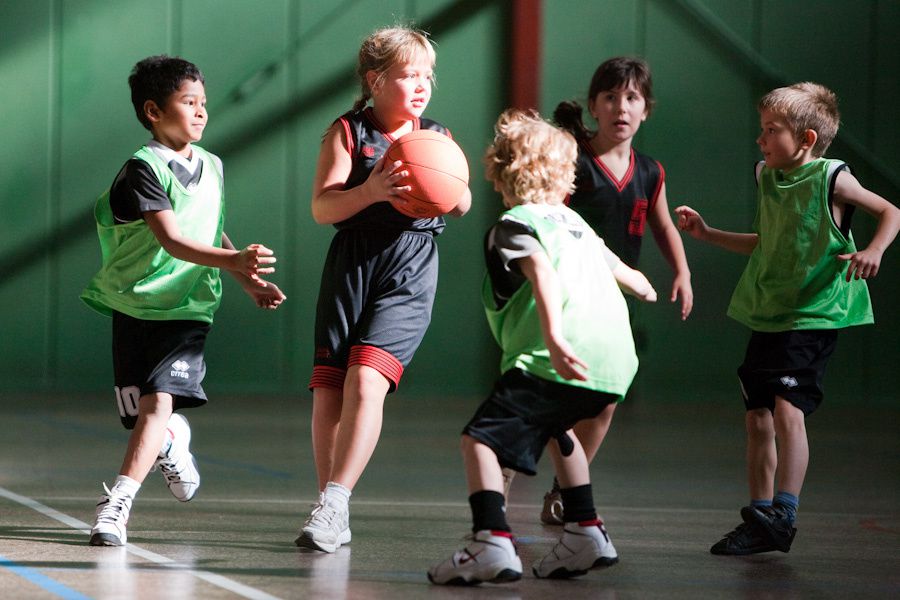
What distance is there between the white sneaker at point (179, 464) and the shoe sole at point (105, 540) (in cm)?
40

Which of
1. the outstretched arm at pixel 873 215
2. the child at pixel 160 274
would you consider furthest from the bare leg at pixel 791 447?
the child at pixel 160 274

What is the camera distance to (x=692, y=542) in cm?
355

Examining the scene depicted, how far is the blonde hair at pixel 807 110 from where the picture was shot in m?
3.52

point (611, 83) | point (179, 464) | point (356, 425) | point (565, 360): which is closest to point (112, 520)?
point (179, 464)

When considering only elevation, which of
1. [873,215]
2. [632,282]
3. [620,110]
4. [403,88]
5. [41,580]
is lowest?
[41,580]

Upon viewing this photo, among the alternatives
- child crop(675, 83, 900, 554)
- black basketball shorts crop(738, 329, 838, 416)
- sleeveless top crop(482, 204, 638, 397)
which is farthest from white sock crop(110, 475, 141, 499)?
black basketball shorts crop(738, 329, 838, 416)

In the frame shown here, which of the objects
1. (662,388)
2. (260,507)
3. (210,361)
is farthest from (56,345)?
(260,507)

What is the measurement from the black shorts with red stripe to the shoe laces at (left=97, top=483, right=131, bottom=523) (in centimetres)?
56

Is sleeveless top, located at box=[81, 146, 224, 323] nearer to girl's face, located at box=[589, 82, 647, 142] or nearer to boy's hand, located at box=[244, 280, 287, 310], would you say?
boy's hand, located at box=[244, 280, 287, 310]

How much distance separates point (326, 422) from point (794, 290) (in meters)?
1.31

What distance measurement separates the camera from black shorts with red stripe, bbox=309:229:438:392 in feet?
11.1

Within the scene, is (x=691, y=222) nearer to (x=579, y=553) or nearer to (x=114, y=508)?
(x=579, y=553)

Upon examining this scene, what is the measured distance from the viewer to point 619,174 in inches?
160

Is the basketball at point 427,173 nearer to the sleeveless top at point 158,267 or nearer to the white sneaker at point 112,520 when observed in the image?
the sleeveless top at point 158,267
